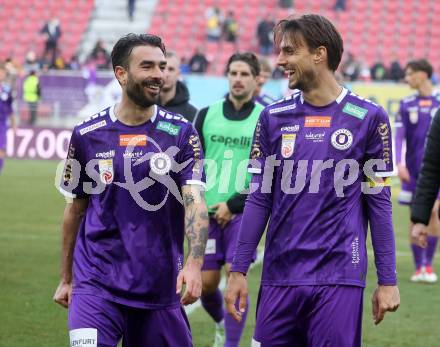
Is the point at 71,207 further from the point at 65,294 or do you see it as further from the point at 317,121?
the point at 317,121

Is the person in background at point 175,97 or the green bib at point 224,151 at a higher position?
the person in background at point 175,97

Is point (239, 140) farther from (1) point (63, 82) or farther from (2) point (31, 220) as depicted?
(1) point (63, 82)

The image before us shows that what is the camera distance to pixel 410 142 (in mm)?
12297

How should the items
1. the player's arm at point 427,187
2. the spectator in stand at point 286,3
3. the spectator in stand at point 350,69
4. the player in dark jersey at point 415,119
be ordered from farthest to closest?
the spectator in stand at point 286,3 < the spectator in stand at point 350,69 < the player in dark jersey at point 415,119 < the player's arm at point 427,187

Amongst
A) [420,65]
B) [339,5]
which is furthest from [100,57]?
[420,65]

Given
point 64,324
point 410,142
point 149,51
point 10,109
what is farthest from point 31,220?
point 149,51

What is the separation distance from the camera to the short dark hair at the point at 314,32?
15.6ft

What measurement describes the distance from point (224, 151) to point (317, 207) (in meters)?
3.28

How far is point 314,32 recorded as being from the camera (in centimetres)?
475

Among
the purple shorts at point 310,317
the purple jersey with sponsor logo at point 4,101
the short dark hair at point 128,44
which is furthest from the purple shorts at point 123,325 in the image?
the purple jersey with sponsor logo at point 4,101

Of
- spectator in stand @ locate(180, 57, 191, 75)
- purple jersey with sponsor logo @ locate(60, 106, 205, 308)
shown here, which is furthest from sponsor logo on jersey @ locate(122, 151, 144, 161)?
spectator in stand @ locate(180, 57, 191, 75)

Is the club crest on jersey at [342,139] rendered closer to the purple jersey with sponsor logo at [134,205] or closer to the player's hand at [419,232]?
the purple jersey with sponsor logo at [134,205]

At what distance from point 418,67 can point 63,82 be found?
17.5 meters

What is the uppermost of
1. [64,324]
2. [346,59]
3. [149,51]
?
[346,59]
